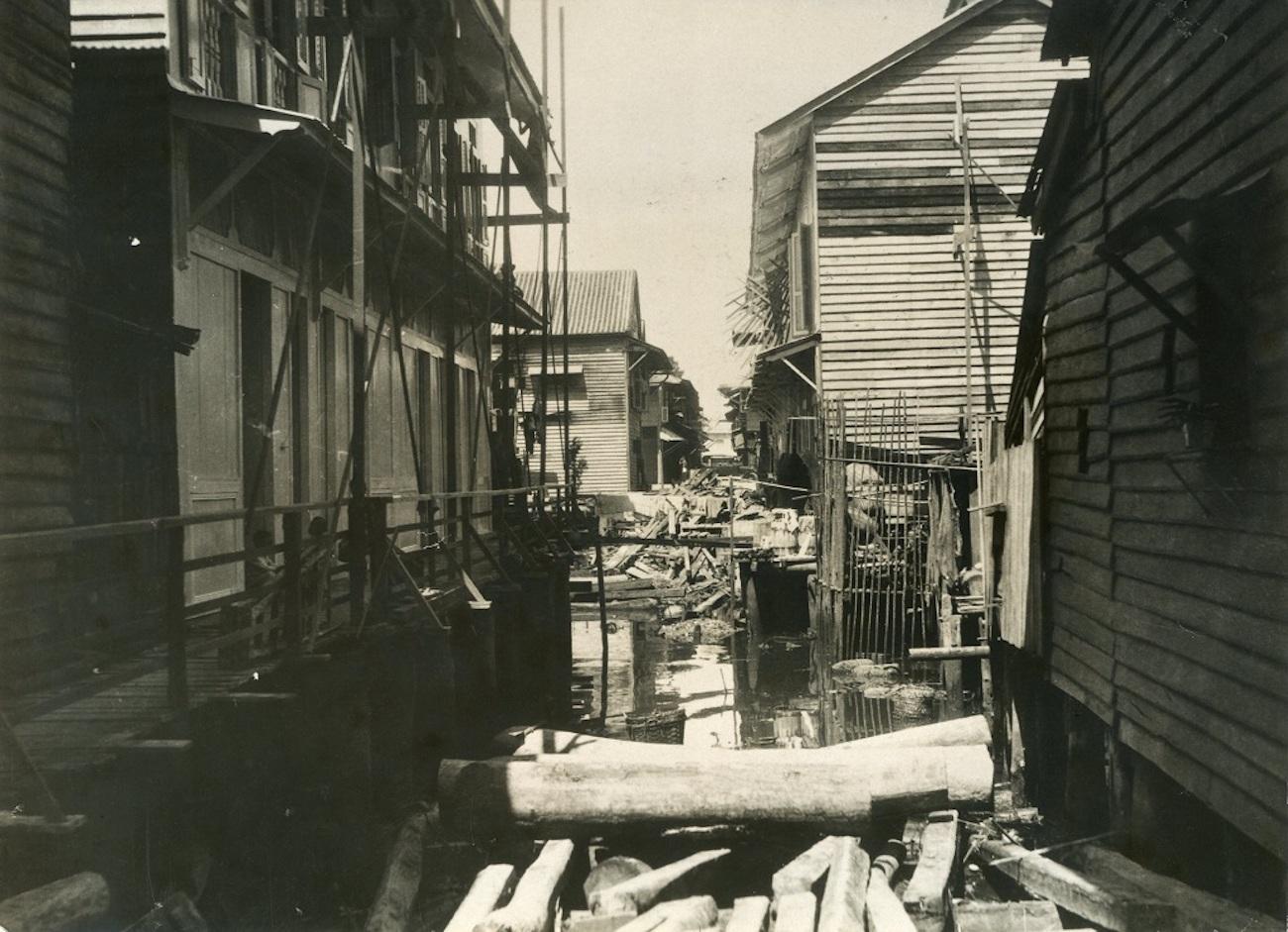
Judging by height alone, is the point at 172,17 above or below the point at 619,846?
above

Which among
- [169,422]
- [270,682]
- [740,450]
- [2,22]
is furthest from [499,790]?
[740,450]

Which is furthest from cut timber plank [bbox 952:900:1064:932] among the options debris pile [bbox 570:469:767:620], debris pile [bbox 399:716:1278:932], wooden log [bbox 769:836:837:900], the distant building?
the distant building

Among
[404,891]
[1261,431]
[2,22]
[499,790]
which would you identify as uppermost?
[2,22]

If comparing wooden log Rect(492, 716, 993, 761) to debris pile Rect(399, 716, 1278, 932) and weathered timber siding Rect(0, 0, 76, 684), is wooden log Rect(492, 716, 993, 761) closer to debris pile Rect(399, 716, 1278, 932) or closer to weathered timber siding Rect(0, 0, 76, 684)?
debris pile Rect(399, 716, 1278, 932)

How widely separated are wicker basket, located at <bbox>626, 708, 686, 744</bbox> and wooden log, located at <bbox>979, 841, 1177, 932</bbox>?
4.72 m

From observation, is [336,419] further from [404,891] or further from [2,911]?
[2,911]

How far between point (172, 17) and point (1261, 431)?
7.76m

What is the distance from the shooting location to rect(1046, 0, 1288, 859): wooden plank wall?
4.67 meters

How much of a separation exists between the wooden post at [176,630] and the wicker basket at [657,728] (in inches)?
240

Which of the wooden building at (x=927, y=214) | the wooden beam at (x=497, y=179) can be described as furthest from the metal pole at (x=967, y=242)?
the wooden beam at (x=497, y=179)

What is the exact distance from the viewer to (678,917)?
5.28 m

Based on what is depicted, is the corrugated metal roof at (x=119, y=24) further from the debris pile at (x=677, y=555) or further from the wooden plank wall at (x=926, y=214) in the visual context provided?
the wooden plank wall at (x=926, y=214)

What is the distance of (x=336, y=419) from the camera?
1258 cm

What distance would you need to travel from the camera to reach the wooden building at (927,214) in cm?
1811
